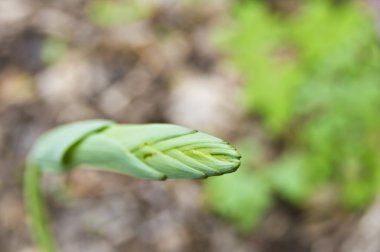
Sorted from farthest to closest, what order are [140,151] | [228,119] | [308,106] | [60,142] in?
[228,119], [308,106], [60,142], [140,151]

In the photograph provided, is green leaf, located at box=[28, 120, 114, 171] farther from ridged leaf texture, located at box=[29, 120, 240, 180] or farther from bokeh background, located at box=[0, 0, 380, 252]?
bokeh background, located at box=[0, 0, 380, 252]

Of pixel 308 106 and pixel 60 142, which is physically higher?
pixel 308 106

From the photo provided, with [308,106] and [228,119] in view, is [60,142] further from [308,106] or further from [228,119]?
[228,119]

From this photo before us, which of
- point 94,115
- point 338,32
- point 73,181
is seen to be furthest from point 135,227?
point 338,32

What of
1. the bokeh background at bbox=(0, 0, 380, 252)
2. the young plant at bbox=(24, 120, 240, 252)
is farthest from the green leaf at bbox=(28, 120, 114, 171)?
the bokeh background at bbox=(0, 0, 380, 252)

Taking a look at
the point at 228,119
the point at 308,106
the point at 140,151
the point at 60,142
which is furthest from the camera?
the point at 228,119

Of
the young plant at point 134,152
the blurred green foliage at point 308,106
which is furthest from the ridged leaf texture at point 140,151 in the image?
the blurred green foliage at point 308,106

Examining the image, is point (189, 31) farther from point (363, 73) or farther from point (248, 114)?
point (363, 73)

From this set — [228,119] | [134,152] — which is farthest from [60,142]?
[228,119]
